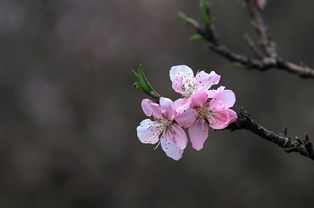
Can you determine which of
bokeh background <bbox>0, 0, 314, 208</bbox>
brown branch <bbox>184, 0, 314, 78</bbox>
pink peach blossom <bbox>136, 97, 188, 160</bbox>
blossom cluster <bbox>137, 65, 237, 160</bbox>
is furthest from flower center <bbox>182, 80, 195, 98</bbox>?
bokeh background <bbox>0, 0, 314, 208</bbox>

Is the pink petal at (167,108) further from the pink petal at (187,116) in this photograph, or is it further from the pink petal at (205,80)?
the pink petal at (205,80)

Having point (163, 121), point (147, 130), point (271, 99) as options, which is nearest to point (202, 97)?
point (163, 121)

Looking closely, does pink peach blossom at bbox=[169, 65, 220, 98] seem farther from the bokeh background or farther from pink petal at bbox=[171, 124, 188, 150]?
the bokeh background

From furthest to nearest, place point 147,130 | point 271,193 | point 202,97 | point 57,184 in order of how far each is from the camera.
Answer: point 57,184 < point 271,193 < point 147,130 < point 202,97

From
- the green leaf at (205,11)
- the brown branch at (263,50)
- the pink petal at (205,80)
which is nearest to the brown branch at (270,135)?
the pink petal at (205,80)

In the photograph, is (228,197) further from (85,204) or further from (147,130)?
(147,130)

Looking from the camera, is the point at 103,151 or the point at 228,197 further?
the point at 103,151
